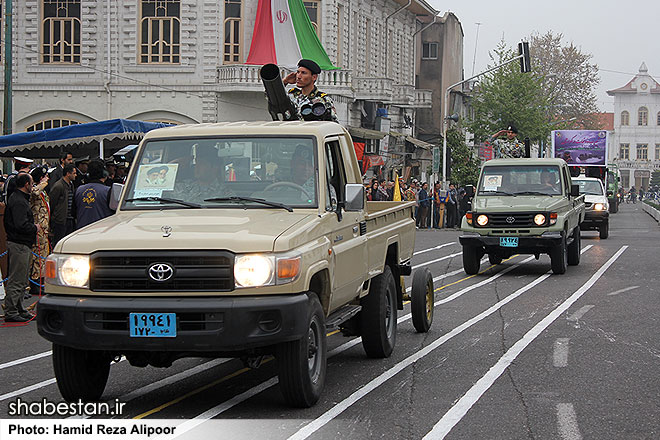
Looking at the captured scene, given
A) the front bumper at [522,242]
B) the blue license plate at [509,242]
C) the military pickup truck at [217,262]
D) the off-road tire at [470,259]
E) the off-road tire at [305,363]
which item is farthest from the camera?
the off-road tire at [470,259]

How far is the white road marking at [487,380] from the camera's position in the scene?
22.8 feet

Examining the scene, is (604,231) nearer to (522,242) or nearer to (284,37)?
(284,37)

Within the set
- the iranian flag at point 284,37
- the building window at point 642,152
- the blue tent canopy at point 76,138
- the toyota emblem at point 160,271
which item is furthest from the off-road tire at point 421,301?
the building window at point 642,152

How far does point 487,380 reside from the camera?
8562mm

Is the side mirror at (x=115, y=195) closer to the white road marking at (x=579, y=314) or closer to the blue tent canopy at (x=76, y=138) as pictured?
the white road marking at (x=579, y=314)

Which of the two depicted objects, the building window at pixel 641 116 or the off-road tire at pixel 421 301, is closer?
the off-road tire at pixel 421 301

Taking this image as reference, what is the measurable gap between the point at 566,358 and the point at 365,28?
38.0 metres

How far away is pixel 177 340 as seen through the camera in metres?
6.80

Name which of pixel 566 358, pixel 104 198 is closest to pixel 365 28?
pixel 104 198

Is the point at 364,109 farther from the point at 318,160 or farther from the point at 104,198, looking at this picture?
the point at 318,160

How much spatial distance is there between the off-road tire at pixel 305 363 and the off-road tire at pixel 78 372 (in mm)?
1402

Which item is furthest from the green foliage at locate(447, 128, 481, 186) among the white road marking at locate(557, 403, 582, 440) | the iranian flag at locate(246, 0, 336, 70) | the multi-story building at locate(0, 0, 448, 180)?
the white road marking at locate(557, 403, 582, 440)

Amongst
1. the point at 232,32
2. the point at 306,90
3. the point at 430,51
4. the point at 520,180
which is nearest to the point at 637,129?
the point at 430,51

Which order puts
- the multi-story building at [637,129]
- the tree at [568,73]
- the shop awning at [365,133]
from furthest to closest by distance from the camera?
1. the multi-story building at [637,129]
2. the tree at [568,73]
3. the shop awning at [365,133]
